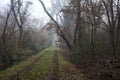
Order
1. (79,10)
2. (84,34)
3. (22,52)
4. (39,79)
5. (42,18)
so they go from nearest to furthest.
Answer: (39,79)
(79,10)
(84,34)
(22,52)
(42,18)

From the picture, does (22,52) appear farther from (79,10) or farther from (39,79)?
(39,79)

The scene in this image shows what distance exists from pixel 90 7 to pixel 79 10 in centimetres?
418

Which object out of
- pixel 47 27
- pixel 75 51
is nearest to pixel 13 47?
pixel 47 27

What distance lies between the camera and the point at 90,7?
24000 mm

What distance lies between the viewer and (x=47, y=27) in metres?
33.3

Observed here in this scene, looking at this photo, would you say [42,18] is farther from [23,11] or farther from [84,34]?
[84,34]

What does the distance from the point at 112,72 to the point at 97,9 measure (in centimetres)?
1091

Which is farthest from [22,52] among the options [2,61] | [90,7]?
[90,7]

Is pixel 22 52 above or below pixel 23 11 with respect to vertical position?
below

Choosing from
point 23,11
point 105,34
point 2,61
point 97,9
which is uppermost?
point 23,11

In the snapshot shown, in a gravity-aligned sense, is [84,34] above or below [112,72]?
above

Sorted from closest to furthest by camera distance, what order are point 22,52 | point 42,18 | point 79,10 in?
point 79,10 → point 22,52 → point 42,18

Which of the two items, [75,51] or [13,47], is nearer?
[75,51]

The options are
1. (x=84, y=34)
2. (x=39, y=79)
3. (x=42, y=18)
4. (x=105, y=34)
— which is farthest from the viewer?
(x=42, y=18)
